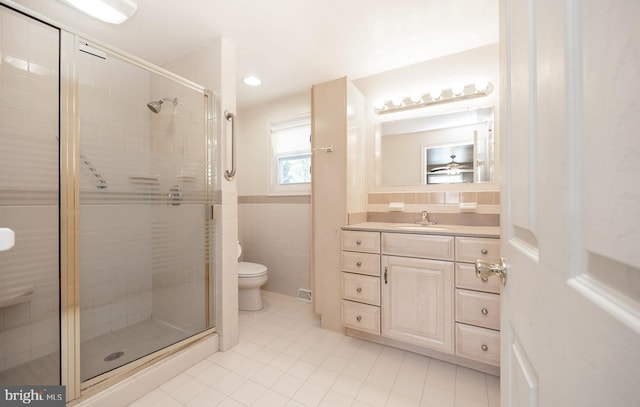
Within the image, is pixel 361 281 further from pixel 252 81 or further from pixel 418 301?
pixel 252 81

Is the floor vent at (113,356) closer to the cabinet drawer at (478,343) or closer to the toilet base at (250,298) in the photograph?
the toilet base at (250,298)

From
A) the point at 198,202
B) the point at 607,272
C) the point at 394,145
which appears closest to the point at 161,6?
the point at 198,202

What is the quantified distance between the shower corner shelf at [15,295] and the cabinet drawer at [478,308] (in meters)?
2.41

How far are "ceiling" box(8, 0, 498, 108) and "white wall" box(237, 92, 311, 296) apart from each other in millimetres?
814

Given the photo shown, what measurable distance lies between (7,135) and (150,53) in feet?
4.23

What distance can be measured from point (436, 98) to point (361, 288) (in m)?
1.70

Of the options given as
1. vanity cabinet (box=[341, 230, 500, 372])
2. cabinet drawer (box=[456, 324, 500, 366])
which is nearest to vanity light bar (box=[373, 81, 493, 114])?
vanity cabinet (box=[341, 230, 500, 372])

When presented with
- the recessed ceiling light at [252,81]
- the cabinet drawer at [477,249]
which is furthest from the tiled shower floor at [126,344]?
the recessed ceiling light at [252,81]

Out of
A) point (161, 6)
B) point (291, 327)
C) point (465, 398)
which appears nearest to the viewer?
point (465, 398)

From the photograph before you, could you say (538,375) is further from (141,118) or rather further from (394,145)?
(141,118)

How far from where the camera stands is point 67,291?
125cm

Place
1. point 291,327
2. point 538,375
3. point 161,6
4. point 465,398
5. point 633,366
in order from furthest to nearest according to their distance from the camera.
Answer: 1. point 291,327
2. point 161,6
3. point 465,398
4. point 538,375
5. point 633,366

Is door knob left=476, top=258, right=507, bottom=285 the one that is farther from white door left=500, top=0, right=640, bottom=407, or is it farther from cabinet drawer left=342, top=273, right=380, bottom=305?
cabinet drawer left=342, top=273, right=380, bottom=305

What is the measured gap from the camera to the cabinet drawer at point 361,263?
187cm
